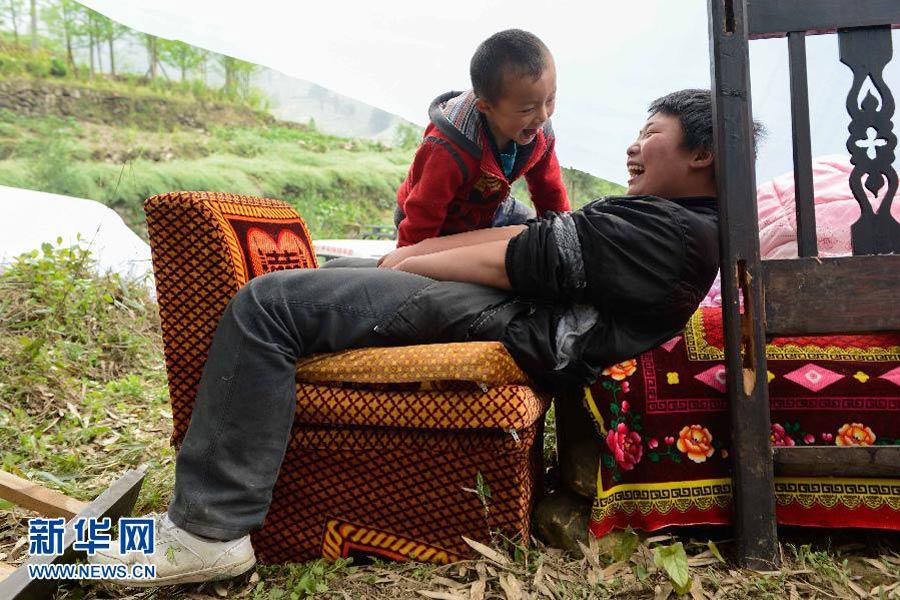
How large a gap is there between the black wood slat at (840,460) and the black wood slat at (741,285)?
64 mm

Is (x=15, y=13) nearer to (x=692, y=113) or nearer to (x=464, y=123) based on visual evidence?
(x=464, y=123)

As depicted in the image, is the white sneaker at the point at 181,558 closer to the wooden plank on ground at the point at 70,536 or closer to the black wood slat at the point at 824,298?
the wooden plank on ground at the point at 70,536

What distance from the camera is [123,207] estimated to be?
35.0ft

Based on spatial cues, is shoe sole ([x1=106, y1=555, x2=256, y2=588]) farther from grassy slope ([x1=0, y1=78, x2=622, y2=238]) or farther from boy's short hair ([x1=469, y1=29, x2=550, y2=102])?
grassy slope ([x1=0, y1=78, x2=622, y2=238])

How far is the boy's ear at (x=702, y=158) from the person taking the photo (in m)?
2.07

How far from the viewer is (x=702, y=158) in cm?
208

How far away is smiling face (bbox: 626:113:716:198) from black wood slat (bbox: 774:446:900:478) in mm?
754

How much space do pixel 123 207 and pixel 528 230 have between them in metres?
10.1

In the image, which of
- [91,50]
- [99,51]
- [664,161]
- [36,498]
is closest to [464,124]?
[664,161]

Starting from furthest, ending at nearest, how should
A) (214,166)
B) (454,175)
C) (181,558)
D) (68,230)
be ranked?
(214,166)
(68,230)
(454,175)
(181,558)

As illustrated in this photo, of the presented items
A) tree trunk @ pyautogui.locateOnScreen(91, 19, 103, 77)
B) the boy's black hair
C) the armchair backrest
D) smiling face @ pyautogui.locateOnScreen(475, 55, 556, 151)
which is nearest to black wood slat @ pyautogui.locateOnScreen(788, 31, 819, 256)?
the boy's black hair

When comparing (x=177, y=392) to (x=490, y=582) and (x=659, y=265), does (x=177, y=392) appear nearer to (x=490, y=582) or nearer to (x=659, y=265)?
(x=490, y=582)

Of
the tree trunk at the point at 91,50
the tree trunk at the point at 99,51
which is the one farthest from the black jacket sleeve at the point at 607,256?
the tree trunk at the point at 99,51

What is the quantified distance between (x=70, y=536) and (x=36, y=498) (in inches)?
16.5
